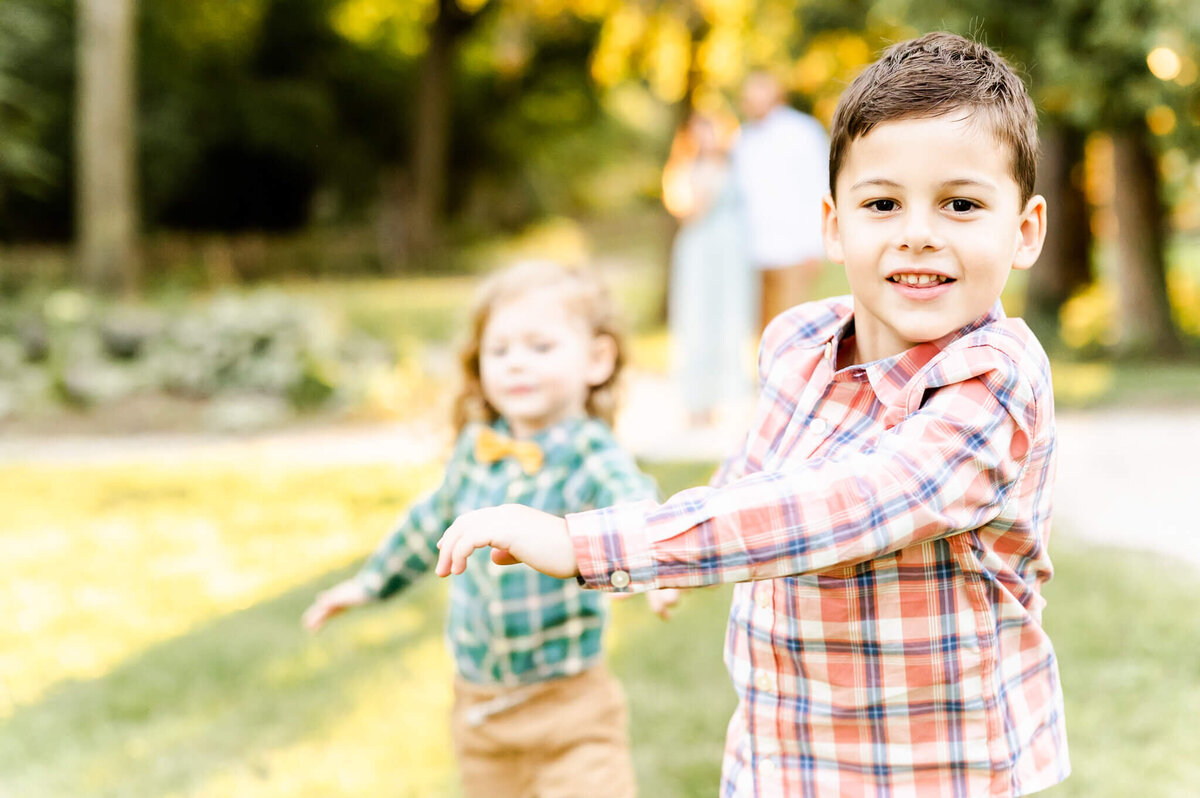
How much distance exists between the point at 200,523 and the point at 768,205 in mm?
3974

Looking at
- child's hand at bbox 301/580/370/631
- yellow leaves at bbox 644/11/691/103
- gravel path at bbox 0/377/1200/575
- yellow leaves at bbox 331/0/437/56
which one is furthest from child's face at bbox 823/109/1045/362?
yellow leaves at bbox 331/0/437/56

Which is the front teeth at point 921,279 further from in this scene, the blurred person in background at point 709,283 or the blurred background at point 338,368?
the blurred person in background at point 709,283

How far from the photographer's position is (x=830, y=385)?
164 centimetres

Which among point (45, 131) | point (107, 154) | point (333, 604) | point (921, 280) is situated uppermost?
point (45, 131)

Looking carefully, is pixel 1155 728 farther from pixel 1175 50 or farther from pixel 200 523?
pixel 1175 50

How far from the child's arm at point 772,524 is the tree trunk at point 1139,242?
915cm

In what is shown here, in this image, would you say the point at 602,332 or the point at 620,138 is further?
the point at 620,138

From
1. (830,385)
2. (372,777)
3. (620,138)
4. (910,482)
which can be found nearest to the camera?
(910,482)

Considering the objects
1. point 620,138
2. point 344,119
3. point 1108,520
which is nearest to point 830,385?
point 1108,520

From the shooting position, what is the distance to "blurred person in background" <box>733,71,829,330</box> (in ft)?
23.9

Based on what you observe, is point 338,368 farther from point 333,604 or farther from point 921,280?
point 921,280

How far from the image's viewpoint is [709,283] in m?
7.54

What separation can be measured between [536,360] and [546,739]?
2.55 feet

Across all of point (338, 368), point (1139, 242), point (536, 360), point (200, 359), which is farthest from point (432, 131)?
point (536, 360)
